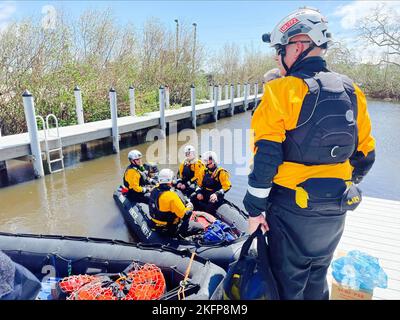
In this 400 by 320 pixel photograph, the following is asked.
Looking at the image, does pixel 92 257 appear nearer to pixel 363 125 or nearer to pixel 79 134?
pixel 363 125

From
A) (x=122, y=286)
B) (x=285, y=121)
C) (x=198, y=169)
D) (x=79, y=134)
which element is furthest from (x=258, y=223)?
(x=79, y=134)

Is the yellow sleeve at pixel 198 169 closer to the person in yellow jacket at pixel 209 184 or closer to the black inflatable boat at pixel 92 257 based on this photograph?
the person in yellow jacket at pixel 209 184

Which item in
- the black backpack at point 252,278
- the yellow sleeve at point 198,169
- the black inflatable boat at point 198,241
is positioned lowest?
the black inflatable boat at point 198,241

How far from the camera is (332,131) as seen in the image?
3.93ft

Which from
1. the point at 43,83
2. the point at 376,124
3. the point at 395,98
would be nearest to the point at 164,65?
the point at 43,83

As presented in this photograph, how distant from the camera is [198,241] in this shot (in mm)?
3062

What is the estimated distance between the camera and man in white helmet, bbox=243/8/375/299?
1188 mm

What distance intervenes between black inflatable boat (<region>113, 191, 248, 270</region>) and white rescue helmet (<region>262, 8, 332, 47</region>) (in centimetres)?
183

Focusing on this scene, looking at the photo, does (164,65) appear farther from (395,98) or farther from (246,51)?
(395,98)

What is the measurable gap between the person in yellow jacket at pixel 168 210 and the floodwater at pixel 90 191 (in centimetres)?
96

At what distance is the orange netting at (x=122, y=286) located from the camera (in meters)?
1.96

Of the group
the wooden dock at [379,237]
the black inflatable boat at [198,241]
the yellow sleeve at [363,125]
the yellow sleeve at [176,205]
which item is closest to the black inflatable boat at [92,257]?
the black inflatable boat at [198,241]

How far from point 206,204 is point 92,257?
181cm
